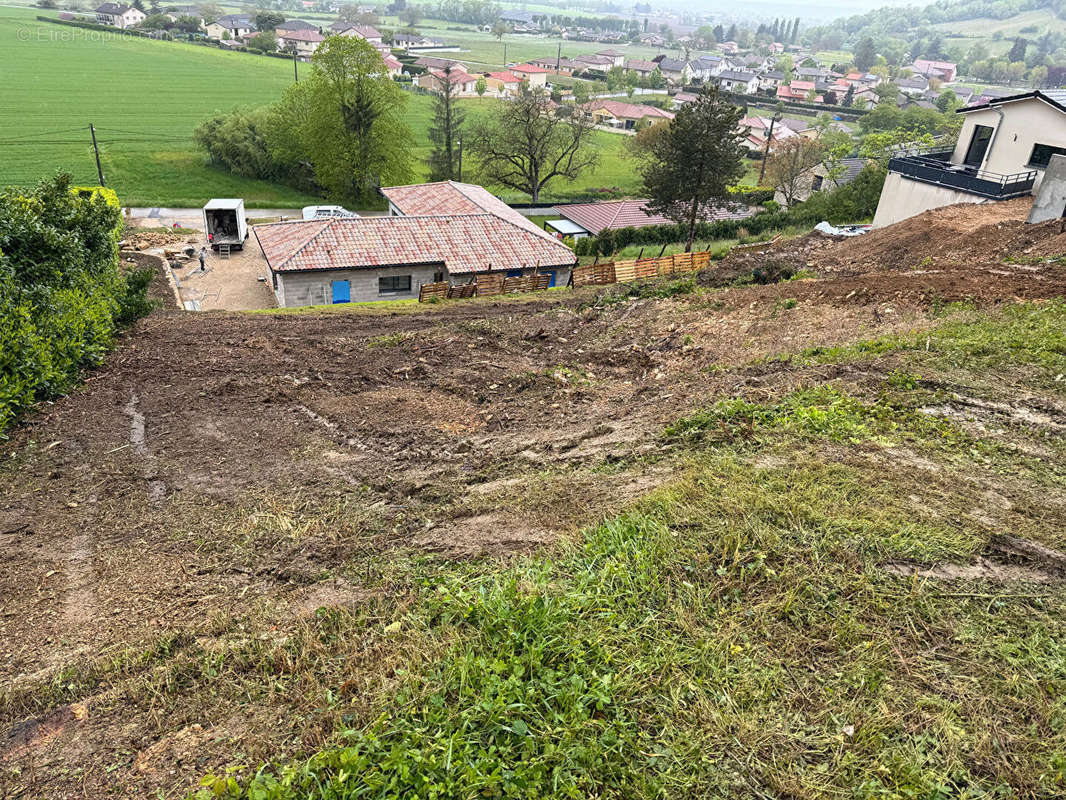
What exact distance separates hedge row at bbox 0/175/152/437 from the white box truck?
15.6m

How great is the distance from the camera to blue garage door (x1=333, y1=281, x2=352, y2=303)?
2469 centimetres

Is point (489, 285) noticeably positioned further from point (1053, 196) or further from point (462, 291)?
point (1053, 196)

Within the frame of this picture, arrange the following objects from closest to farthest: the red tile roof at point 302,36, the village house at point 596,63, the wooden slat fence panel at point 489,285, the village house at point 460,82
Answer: the wooden slat fence panel at point 489,285 < the village house at point 460,82 < the red tile roof at point 302,36 < the village house at point 596,63

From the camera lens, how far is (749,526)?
6.09 m

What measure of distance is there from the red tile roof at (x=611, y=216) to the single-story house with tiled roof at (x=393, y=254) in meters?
11.4

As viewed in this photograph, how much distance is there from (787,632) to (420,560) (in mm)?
3514

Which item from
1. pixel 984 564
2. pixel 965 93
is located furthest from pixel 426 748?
pixel 965 93

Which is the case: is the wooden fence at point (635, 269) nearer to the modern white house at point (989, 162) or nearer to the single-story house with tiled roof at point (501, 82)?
the modern white house at point (989, 162)

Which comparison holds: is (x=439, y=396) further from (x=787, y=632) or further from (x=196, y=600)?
(x=787, y=632)

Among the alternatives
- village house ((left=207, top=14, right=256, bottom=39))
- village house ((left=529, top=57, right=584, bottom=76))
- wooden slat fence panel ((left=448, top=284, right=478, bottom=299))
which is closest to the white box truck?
wooden slat fence panel ((left=448, top=284, right=478, bottom=299))

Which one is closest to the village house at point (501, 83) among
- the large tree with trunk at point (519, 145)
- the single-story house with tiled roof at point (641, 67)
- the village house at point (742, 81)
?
the single-story house with tiled roof at point (641, 67)

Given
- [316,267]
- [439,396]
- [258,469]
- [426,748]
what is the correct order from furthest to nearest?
[316,267] < [439,396] < [258,469] < [426,748]

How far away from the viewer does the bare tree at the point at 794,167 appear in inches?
1955

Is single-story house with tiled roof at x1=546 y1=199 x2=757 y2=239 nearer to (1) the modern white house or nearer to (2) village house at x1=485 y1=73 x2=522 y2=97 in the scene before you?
(1) the modern white house
